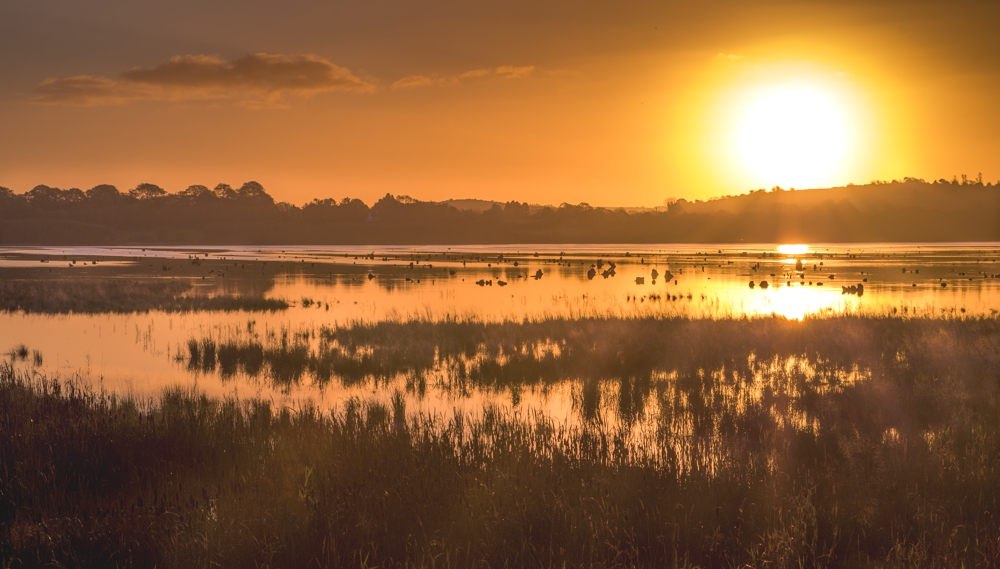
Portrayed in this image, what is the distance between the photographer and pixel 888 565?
6605 mm

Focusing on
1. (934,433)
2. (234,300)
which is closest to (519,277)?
(234,300)

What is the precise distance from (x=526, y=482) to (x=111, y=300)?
115 feet

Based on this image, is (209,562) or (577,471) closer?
(209,562)

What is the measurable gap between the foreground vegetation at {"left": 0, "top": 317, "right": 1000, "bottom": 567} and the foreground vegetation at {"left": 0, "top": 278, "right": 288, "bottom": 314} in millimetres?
20680

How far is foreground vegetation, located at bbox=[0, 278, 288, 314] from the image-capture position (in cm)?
3416

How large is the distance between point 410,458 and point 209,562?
3123 mm

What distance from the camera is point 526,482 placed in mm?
8391

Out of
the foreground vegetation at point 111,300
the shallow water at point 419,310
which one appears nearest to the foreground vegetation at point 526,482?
the shallow water at point 419,310

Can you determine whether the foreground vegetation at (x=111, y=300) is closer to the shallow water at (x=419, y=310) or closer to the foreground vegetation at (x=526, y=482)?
the shallow water at (x=419, y=310)

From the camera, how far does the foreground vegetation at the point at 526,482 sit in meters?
6.87

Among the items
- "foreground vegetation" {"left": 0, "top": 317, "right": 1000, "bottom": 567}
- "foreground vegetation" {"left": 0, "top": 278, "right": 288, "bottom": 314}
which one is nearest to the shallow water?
"foreground vegetation" {"left": 0, "top": 278, "right": 288, "bottom": 314}

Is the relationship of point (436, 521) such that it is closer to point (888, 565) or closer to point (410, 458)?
point (410, 458)

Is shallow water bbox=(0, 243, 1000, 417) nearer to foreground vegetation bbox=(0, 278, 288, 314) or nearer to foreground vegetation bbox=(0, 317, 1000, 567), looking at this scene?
foreground vegetation bbox=(0, 278, 288, 314)

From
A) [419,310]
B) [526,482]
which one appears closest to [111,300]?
[419,310]
